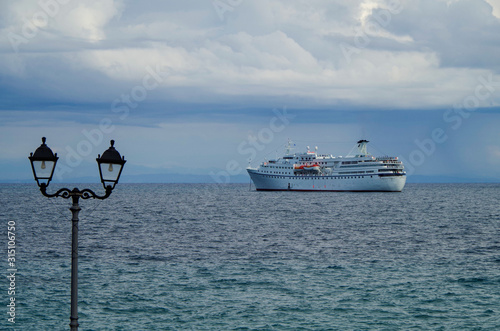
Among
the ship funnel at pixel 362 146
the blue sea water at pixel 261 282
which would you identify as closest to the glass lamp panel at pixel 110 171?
the blue sea water at pixel 261 282

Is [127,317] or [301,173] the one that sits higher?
[301,173]

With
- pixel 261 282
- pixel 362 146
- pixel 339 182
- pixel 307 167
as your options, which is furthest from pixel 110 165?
pixel 362 146

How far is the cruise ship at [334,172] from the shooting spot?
137500mm

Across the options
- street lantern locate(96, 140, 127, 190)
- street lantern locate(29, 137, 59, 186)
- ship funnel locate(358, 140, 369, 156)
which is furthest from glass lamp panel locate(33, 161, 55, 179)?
ship funnel locate(358, 140, 369, 156)

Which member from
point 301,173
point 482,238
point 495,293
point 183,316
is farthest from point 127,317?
point 301,173

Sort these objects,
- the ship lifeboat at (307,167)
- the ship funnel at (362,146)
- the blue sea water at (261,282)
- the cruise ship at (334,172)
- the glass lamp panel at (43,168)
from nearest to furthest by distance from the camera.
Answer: the glass lamp panel at (43,168), the blue sea water at (261,282), the cruise ship at (334,172), the ship lifeboat at (307,167), the ship funnel at (362,146)

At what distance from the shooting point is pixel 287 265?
3209 cm

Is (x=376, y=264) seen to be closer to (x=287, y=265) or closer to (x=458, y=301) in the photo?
(x=287, y=265)

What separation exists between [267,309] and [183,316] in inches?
132

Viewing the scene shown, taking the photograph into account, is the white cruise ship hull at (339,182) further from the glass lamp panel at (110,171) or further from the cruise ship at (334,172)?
the glass lamp panel at (110,171)

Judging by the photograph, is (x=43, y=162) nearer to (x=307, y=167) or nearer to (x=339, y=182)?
(x=339, y=182)

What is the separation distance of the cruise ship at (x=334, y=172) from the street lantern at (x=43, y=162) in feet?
428

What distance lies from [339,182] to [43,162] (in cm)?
13371

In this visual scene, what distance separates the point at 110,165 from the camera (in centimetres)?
934
